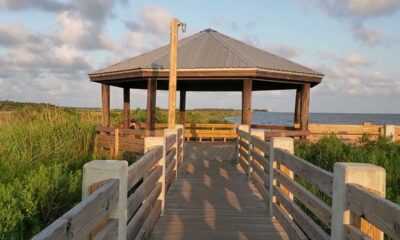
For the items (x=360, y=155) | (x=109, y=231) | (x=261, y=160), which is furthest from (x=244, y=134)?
(x=109, y=231)

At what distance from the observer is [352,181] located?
286 cm

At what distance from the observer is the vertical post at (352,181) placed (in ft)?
9.28

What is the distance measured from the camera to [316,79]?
13.9 m

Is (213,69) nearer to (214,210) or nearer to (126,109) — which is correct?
(126,109)

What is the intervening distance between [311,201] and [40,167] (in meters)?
3.92

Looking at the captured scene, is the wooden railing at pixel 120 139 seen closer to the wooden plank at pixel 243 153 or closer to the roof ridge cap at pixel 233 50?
the wooden plank at pixel 243 153

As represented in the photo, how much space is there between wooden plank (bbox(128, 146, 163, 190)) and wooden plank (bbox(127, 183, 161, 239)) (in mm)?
373

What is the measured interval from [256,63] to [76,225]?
11.1m

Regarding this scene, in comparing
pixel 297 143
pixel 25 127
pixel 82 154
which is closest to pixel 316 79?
pixel 297 143

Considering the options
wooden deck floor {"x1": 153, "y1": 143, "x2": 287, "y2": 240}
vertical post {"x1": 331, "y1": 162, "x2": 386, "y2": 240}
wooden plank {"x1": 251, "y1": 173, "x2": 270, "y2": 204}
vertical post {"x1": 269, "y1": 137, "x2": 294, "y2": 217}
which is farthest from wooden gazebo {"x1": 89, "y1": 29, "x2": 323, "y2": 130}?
vertical post {"x1": 331, "y1": 162, "x2": 386, "y2": 240}

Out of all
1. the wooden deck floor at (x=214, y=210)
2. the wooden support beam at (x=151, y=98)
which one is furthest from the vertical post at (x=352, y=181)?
the wooden support beam at (x=151, y=98)

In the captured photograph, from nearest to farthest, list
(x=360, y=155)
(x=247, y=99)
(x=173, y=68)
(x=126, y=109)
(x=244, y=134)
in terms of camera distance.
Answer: (x=360, y=155) → (x=244, y=134) → (x=173, y=68) → (x=247, y=99) → (x=126, y=109)

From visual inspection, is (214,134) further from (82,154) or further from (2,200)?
(2,200)

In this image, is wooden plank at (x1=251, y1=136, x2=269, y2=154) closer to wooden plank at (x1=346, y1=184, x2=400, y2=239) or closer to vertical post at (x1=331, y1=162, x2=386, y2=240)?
vertical post at (x1=331, y1=162, x2=386, y2=240)
